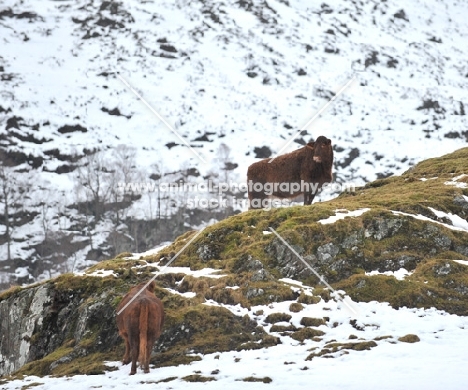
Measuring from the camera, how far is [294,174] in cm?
2088

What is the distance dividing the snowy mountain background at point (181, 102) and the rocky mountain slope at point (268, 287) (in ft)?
106

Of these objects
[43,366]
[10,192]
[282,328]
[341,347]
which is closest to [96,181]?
[10,192]

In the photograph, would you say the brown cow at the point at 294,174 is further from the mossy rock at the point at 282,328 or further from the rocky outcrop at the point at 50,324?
the rocky outcrop at the point at 50,324

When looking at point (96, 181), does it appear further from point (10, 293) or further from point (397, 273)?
point (397, 273)

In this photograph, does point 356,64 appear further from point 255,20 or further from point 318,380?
point 318,380

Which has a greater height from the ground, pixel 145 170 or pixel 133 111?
pixel 133 111

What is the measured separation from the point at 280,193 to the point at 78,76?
8575 centimetres

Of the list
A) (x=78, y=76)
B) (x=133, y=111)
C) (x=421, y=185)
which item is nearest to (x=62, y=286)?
(x=421, y=185)

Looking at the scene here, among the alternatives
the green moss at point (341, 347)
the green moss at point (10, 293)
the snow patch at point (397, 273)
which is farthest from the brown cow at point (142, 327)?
the green moss at point (10, 293)

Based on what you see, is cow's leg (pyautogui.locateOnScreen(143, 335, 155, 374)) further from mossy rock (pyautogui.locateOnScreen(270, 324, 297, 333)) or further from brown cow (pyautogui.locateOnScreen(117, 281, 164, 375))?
mossy rock (pyautogui.locateOnScreen(270, 324, 297, 333))

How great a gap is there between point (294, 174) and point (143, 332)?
10.4 meters

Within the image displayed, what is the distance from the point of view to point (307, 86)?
357ft

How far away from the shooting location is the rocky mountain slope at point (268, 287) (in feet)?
44.0

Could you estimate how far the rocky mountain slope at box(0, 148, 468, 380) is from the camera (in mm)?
13414
